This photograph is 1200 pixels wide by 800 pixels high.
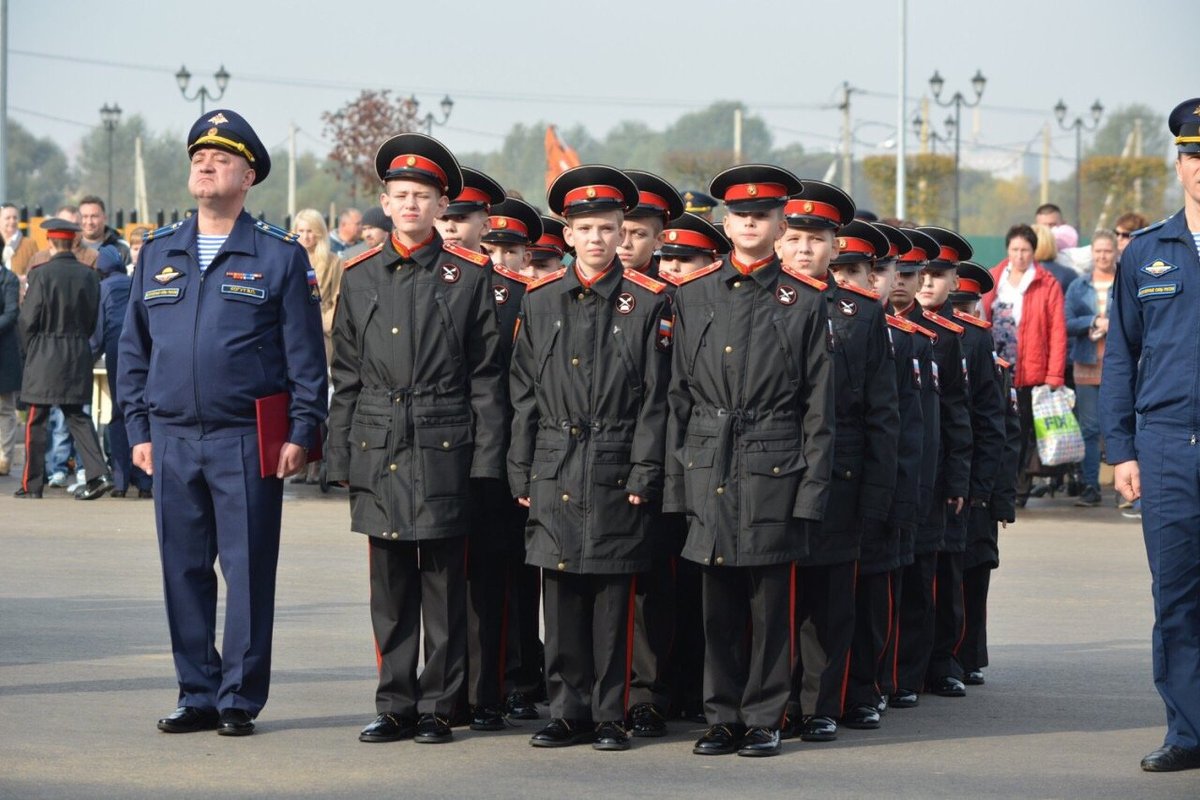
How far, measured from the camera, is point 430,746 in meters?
7.09

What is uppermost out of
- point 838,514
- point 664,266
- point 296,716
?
point 664,266

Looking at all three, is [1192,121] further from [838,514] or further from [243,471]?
[243,471]

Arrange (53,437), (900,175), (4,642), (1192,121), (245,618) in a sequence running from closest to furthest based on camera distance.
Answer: (1192,121), (245,618), (4,642), (53,437), (900,175)

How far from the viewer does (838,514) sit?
24.3 feet

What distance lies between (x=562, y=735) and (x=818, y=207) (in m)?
2.32

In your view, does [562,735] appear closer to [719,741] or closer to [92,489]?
[719,741]

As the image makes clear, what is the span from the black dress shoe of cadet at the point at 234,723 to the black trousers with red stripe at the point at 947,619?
328 cm

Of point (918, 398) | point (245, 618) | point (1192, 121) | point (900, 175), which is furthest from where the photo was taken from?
point (900, 175)

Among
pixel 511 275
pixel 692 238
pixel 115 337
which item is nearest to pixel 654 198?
pixel 692 238

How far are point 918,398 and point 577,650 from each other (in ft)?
6.52

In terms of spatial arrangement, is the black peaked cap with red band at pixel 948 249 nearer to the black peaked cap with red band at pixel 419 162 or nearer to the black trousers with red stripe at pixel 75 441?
the black peaked cap with red band at pixel 419 162

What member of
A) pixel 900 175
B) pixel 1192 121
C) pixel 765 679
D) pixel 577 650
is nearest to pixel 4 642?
pixel 577 650

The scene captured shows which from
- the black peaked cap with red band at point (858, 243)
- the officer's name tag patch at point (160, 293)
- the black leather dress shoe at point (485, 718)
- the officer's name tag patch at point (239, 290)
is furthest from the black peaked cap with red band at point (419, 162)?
the black leather dress shoe at point (485, 718)

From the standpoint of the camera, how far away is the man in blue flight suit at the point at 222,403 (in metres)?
7.22
